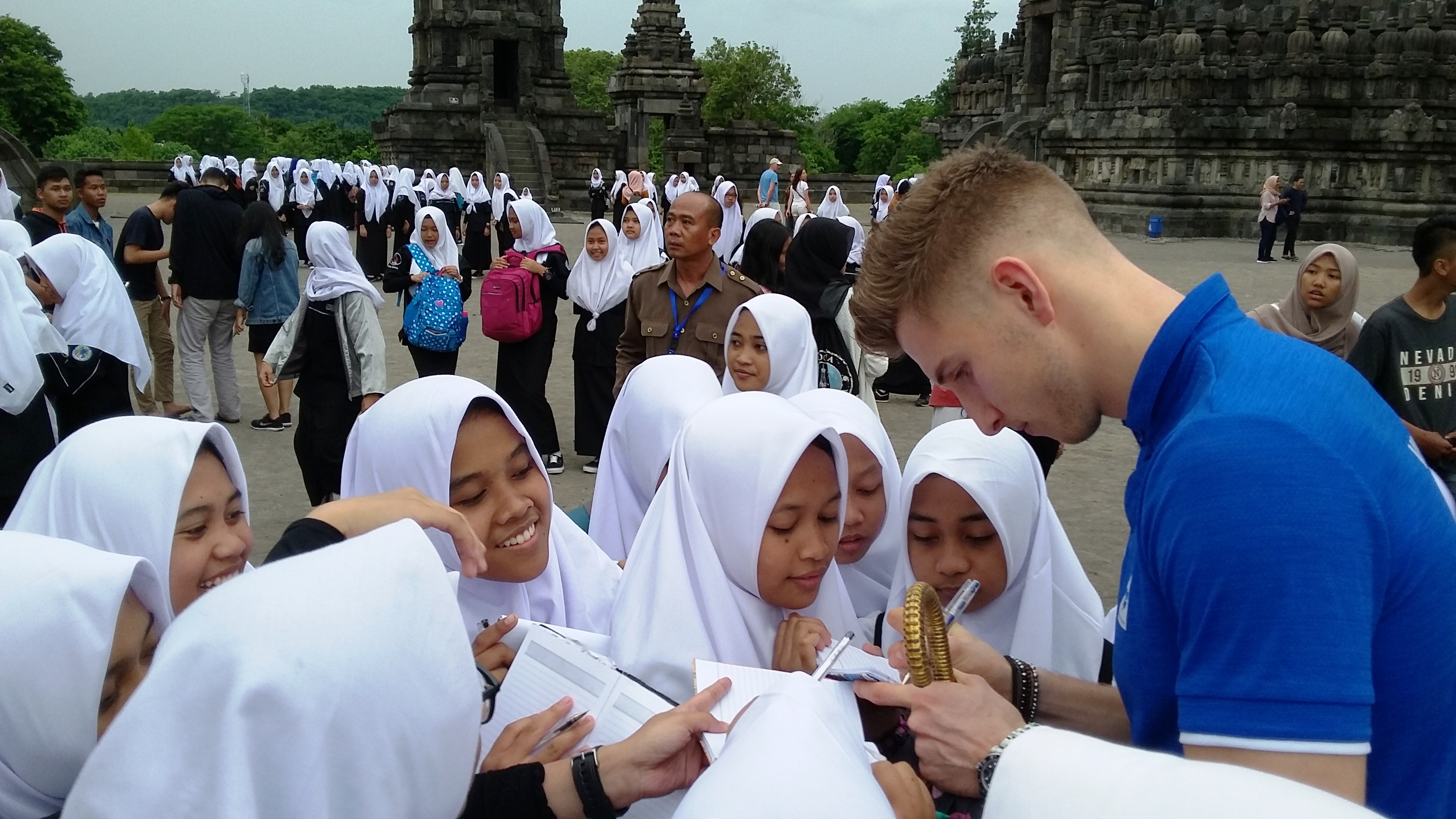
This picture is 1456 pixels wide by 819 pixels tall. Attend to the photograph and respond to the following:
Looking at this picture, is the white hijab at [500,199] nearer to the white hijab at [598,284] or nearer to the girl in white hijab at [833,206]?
the girl in white hijab at [833,206]

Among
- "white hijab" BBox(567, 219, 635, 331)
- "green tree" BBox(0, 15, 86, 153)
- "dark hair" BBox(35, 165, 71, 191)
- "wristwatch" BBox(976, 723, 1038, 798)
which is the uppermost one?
"green tree" BBox(0, 15, 86, 153)

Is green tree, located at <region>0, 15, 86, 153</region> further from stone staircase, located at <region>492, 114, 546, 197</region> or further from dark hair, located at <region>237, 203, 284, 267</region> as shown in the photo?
dark hair, located at <region>237, 203, 284, 267</region>

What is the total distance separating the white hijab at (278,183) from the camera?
23.3 metres

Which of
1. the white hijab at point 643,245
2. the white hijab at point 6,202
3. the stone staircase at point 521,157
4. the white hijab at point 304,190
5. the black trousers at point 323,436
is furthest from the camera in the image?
the stone staircase at point 521,157

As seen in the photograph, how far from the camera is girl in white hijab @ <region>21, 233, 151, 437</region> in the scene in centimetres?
561

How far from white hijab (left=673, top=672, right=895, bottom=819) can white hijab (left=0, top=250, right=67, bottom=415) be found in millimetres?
3994

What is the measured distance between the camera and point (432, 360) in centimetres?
772

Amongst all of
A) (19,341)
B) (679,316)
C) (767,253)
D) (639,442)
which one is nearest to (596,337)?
(767,253)

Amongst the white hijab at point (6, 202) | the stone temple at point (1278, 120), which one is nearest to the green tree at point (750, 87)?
the stone temple at point (1278, 120)

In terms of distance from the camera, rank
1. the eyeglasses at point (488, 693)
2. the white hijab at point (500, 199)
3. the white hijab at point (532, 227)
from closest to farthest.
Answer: the eyeglasses at point (488, 693) < the white hijab at point (532, 227) < the white hijab at point (500, 199)

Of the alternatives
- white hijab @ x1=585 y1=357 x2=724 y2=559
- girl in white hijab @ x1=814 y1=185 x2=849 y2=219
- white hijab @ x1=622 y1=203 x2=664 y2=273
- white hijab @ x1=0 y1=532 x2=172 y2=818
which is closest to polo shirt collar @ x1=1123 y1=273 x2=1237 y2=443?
white hijab @ x1=0 y1=532 x2=172 y2=818

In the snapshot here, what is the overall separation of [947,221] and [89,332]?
5555 mm

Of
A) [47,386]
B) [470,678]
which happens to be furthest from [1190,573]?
[47,386]

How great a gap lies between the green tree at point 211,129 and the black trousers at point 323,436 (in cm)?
7689
